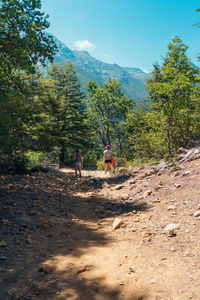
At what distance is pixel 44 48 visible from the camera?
8.04m

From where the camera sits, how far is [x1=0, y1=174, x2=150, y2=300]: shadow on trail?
256cm

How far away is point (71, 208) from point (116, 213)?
1.51 metres

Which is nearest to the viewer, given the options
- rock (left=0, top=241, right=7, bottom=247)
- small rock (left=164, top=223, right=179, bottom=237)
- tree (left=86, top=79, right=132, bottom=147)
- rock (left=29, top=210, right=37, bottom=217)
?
rock (left=0, top=241, right=7, bottom=247)

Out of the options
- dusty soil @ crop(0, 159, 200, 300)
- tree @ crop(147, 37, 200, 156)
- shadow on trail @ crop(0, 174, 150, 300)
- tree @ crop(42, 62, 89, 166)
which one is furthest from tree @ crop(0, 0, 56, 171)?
tree @ crop(42, 62, 89, 166)

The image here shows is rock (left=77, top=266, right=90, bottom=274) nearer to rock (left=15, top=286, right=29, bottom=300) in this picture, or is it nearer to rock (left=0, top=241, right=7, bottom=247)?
rock (left=15, top=286, right=29, bottom=300)

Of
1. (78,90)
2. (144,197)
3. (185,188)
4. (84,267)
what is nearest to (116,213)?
(144,197)

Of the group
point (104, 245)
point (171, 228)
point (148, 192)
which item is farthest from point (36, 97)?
point (171, 228)

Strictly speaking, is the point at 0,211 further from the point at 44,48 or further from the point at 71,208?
the point at 44,48

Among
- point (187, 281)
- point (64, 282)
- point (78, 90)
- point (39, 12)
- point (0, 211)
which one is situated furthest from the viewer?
point (78, 90)

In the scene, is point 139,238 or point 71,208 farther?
point 71,208

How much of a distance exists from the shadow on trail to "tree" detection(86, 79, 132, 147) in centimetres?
2405

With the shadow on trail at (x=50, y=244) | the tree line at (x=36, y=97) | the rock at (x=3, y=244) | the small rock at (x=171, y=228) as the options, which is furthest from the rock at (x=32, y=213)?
the small rock at (x=171, y=228)

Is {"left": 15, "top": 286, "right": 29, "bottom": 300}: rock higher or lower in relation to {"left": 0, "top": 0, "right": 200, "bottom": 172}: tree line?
lower

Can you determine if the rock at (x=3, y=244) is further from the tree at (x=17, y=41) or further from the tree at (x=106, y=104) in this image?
the tree at (x=106, y=104)
